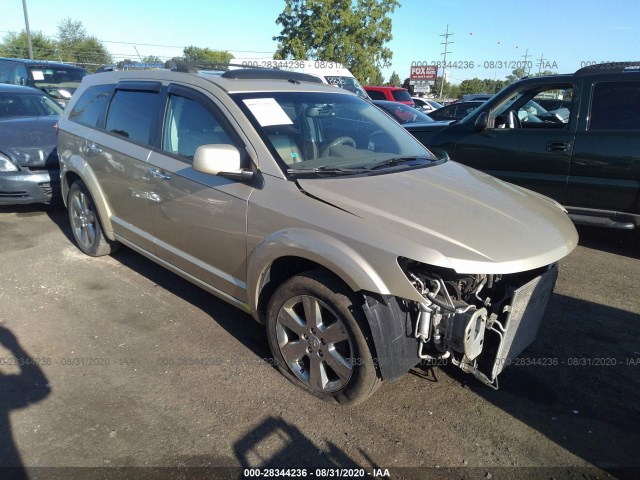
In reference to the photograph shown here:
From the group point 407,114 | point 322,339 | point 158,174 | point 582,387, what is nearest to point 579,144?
point 582,387

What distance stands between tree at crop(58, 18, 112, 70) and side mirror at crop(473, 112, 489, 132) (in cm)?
5076

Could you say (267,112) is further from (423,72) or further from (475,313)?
(423,72)

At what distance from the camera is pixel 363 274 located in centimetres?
235

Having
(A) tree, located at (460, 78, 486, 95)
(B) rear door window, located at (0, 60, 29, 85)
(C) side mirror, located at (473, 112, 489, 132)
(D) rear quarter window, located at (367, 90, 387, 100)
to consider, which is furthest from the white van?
(A) tree, located at (460, 78, 486, 95)

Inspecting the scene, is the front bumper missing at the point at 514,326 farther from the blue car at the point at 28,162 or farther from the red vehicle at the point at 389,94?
the red vehicle at the point at 389,94

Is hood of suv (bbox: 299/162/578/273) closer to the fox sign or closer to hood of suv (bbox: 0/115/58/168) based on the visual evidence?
hood of suv (bbox: 0/115/58/168)

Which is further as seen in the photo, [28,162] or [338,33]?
[338,33]

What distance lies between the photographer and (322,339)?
8.93ft

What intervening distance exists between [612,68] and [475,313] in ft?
14.2

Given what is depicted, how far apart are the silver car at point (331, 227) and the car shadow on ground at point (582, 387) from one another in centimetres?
38

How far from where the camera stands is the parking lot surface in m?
2.43

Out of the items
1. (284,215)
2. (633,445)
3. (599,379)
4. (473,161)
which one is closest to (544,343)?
(599,379)

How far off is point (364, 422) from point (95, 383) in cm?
167

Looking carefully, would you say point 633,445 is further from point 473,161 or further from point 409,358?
point 473,161
